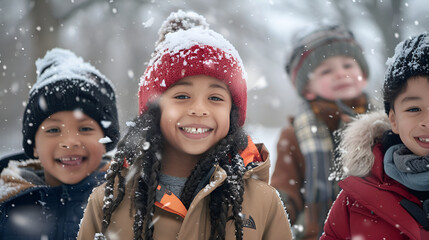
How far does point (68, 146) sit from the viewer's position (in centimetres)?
267

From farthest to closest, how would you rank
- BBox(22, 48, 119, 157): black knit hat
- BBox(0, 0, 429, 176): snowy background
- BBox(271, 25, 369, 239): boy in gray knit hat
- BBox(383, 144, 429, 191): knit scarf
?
BBox(0, 0, 429, 176): snowy background < BBox(271, 25, 369, 239): boy in gray knit hat < BBox(22, 48, 119, 157): black knit hat < BBox(383, 144, 429, 191): knit scarf

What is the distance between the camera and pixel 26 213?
272 cm

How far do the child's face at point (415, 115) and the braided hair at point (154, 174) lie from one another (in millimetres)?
894

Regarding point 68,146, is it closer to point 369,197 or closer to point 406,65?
point 369,197

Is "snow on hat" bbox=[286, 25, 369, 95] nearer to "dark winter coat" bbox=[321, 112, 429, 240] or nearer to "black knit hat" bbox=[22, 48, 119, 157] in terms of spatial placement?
"dark winter coat" bbox=[321, 112, 429, 240]

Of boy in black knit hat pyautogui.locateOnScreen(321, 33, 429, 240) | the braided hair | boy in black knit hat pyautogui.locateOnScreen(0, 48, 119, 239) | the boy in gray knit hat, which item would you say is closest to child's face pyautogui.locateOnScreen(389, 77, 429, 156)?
boy in black knit hat pyautogui.locateOnScreen(321, 33, 429, 240)

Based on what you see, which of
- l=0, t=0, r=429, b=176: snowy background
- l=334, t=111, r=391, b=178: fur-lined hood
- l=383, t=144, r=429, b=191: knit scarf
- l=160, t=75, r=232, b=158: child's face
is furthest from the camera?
l=0, t=0, r=429, b=176: snowy background

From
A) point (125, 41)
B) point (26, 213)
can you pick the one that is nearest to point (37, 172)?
point (26, 213)

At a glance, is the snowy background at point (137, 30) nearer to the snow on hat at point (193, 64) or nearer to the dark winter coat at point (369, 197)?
the dark winter coat at point (369, 197)

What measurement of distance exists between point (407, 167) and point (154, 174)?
1.37 m

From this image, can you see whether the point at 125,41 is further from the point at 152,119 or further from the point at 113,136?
the point at 152,119

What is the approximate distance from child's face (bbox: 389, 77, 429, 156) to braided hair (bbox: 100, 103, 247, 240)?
0.89 metres

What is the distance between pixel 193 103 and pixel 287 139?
1.78 m

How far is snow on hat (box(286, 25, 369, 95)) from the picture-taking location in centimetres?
352
